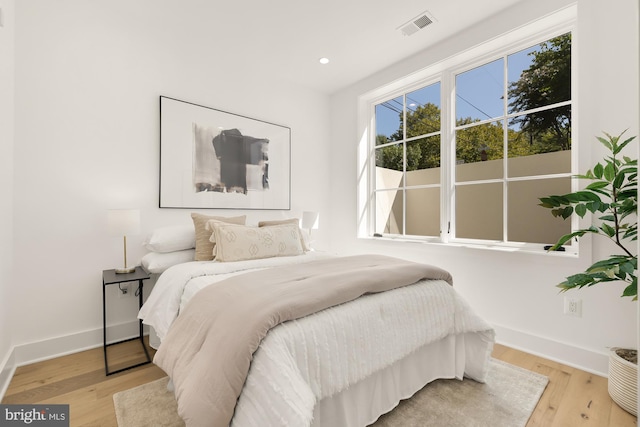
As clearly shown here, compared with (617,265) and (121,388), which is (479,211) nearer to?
(617,265)

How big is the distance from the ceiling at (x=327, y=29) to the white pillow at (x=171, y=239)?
5.79 ft

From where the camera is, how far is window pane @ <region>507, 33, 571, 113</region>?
232 cm

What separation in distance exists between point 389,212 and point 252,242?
1.89 m

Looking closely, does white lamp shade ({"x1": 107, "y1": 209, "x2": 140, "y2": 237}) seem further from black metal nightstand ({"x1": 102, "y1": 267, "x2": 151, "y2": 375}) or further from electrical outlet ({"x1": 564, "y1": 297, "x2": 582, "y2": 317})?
electrical outlet ({"x1": 564, "y1": 297, "x2": 582, "y2": 317})

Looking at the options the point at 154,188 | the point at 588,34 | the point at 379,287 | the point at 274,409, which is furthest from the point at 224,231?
the point at 588,34

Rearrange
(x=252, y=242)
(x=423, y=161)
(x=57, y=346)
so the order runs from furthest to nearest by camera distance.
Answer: (x=423, y=161) < (x=252, y=242) < (x=57, y=346)

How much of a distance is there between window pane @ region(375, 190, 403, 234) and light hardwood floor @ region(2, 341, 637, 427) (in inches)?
64.6

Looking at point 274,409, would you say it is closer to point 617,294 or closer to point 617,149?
point 617,149

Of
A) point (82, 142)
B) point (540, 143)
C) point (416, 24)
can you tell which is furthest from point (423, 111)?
point (82, 142)

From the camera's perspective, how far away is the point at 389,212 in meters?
3.60

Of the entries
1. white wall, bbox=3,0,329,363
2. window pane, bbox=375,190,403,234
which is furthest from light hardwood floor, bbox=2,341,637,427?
window pane, bbox=375,190,403,234

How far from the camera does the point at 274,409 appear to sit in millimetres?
1003

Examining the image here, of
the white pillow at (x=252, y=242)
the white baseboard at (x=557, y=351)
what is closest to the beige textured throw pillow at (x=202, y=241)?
the white pillow at (x=252, y=242)

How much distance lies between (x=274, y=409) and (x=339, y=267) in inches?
38.3
